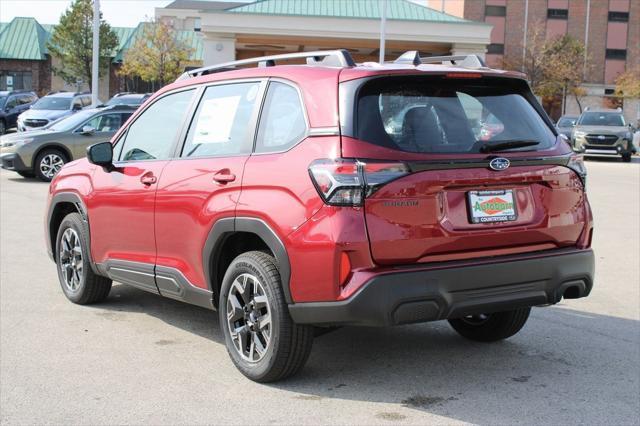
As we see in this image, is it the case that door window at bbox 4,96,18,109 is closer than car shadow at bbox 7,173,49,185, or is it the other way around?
car shadow at bbox 7,173,49,185

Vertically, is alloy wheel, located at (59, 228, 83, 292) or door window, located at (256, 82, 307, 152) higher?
door window, located at (256, 82, 307, 152)

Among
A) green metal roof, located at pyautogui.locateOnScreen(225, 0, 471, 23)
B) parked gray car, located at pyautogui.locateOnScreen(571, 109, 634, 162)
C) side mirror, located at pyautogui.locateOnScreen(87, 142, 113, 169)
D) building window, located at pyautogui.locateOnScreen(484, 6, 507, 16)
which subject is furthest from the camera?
building window, located at pyautogui.locateOnScreen(484, 6, 507, 16)

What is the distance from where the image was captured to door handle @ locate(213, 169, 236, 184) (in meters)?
4.73

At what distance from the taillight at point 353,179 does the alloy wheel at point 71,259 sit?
3.15 meters

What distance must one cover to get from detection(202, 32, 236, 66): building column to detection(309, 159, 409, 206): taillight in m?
32.6

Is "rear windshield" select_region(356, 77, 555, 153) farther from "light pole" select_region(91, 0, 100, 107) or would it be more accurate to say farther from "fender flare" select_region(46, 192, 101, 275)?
"light pole" select_region(91, 0, 100, 107)

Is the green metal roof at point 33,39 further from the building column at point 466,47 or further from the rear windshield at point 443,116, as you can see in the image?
the rear windshield at point 443,116

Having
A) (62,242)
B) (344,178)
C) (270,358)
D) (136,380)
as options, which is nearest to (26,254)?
(62,242)

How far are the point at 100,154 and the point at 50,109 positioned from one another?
88.7 ft

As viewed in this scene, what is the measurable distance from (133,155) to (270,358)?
7.32 ft

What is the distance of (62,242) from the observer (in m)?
6.76

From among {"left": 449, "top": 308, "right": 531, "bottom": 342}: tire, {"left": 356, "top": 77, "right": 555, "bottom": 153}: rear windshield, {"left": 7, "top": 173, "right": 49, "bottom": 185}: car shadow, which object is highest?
{"left": 356, "top": 77, "right": 555, "bottom": 153}: rear windshield

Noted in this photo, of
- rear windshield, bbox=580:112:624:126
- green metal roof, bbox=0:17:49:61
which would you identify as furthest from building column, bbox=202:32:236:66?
green metal roof, bbox=0:17:49:61

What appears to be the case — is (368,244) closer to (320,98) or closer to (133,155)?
(320,98)
